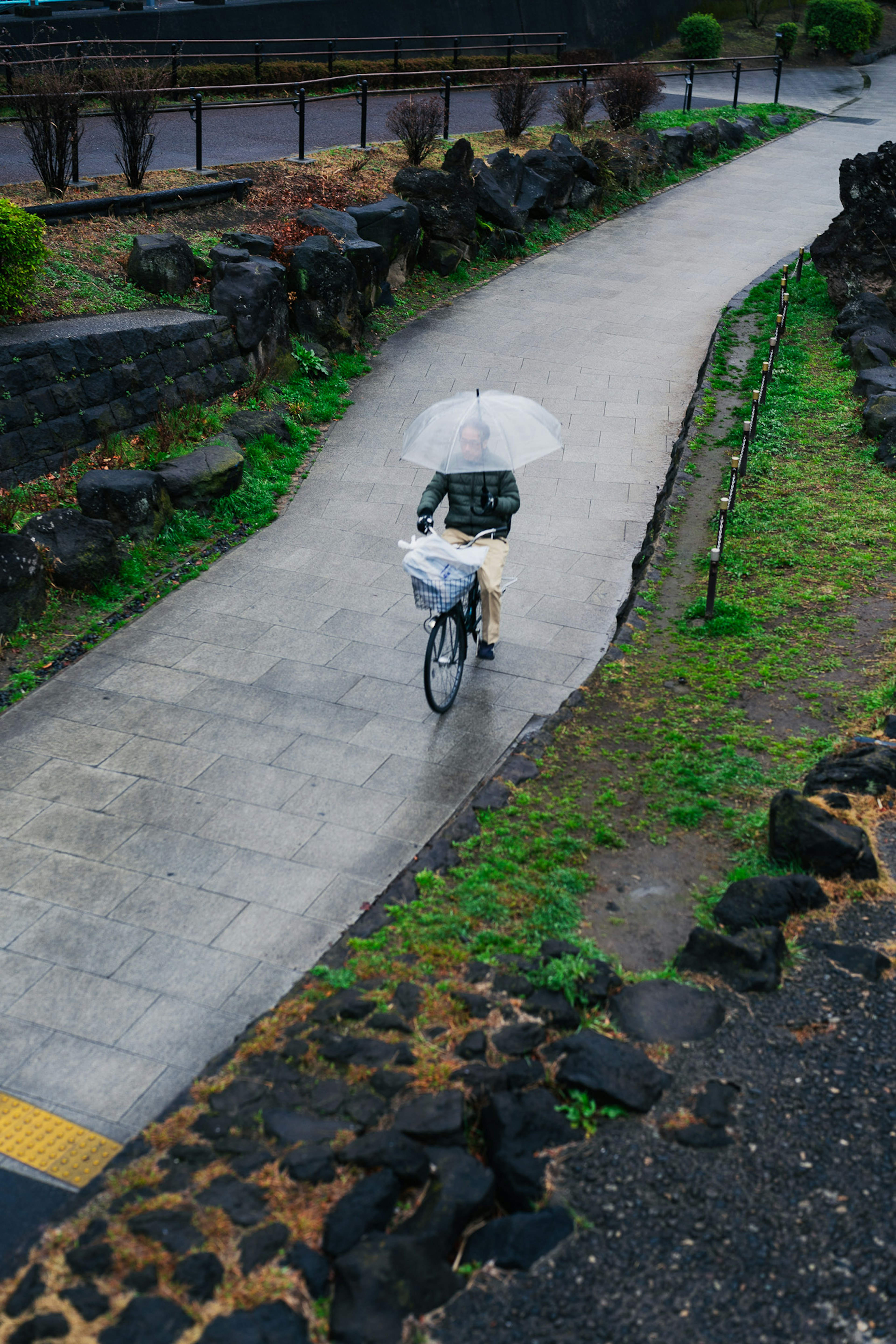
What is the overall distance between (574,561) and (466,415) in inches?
113

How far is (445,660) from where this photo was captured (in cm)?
Answer: 797

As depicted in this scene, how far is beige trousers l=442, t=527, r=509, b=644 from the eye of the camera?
819 cm

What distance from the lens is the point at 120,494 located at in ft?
32.4

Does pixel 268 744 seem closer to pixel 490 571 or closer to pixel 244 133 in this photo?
pixel 490 571

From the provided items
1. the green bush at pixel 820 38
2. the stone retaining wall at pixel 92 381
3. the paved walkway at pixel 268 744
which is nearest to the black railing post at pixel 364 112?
the paved walkway at pixel 268 744

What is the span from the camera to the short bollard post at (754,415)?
11742 millimetres

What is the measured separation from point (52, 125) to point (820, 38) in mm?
32438

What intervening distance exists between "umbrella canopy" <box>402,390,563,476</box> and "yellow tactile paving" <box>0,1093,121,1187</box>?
4552 millimetres

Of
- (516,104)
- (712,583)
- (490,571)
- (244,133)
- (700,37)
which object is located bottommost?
(712,583)

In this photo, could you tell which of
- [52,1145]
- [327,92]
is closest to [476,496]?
[52,1145]

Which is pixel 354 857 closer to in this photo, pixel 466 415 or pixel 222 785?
pixel 222 785

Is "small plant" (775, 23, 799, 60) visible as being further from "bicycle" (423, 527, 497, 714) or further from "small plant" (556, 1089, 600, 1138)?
"small plant" (556, 1089, 600, 1138)

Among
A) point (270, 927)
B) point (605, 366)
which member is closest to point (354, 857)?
point (270, 927)

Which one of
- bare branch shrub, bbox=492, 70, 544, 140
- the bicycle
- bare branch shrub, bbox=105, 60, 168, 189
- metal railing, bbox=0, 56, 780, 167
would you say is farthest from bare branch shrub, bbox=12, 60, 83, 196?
bare branch shrub, bbox=492, 70, 544, 140
